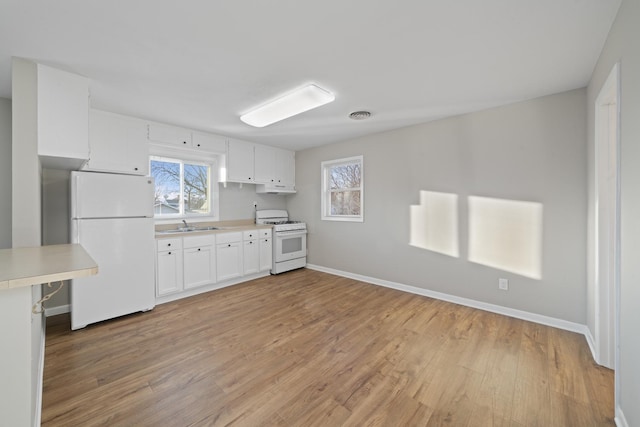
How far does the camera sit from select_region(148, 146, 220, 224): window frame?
3.74 meters

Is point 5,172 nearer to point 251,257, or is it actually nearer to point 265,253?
point 251,257

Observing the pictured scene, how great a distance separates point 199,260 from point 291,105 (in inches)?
94.1

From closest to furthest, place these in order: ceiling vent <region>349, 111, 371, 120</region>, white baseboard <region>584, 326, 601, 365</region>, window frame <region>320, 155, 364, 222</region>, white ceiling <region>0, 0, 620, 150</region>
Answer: white ceiling <region>0, 0, 620, 150</region>
white baseboard <region>584, 326, 601, 365</region>
ceiling vent <region>349, 111, 371, 120</region>
window frame <region>320, 155, 364, 222</region>

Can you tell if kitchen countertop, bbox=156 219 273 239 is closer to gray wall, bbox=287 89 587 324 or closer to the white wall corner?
gray wall, bbox=287 89 587 324

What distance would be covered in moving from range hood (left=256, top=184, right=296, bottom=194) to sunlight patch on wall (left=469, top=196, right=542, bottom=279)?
3.20m

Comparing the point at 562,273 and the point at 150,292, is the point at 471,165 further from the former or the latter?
the point at 150,292

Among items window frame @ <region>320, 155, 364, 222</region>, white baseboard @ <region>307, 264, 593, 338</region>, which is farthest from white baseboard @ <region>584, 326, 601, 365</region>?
window frame @ <region>320, 155, 364, 222</region>

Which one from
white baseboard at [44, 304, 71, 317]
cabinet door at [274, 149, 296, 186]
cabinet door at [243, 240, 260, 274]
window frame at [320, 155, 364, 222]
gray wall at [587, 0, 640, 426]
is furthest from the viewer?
cabinet door at [274, 149, 296, 186]

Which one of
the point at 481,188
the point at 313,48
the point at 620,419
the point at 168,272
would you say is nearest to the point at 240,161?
the point at 168,272

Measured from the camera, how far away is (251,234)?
13.9ft

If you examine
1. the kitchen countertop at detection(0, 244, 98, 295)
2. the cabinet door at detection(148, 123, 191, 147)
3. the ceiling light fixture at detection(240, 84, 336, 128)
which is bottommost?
the kitchen countertop at detection(0, 244, 98, 295)

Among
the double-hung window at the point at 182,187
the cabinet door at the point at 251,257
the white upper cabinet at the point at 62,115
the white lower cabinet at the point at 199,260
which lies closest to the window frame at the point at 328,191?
the cabinet door at the point at 251,257

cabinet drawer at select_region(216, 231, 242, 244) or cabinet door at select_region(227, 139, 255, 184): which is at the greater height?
cabinet door at select_region(227, 139, 255, 184)

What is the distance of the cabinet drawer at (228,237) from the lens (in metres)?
3.79
